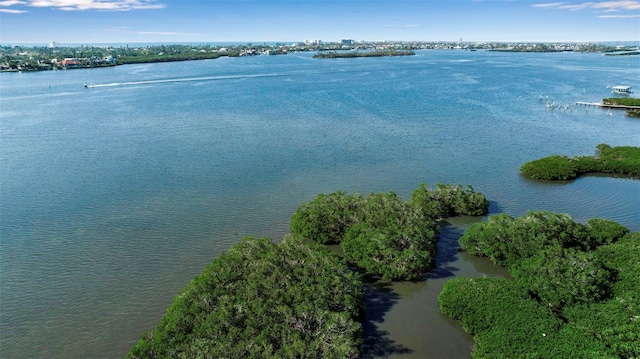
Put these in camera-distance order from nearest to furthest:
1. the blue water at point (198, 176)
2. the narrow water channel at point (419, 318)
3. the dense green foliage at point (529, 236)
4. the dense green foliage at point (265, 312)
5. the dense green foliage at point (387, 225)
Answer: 1. the dense green foliage at point (265, 312)
2. the narrow water channel at point (419, 318)
3. the blue water at point (198, 176)
4. the dense green foliage at point (387, 225)
5. the dense green foliage at point (529, 236)

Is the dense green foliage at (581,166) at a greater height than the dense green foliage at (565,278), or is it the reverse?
the dense green foliage at (581,166)

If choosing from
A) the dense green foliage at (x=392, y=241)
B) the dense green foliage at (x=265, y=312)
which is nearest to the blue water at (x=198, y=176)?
the dense green foliage at (x=392, y=241)

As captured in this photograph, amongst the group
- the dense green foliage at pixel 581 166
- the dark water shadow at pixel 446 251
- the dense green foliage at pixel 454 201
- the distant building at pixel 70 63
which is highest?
the distant building at pixel 70 63

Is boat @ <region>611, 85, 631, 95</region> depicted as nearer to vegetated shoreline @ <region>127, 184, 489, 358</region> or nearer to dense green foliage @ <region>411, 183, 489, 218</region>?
dense green foliage @ <region>411, 183, 489, 218</region>

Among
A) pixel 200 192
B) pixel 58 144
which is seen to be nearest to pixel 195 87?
pixel 58 144

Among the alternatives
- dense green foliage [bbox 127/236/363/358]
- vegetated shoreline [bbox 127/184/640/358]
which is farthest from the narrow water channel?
dense green foliage [bbox 127/236/363/358]

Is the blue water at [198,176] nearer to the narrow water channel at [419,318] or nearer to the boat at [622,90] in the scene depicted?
the narrow water channel at [419,318]

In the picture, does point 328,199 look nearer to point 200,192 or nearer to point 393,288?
point 393,288
